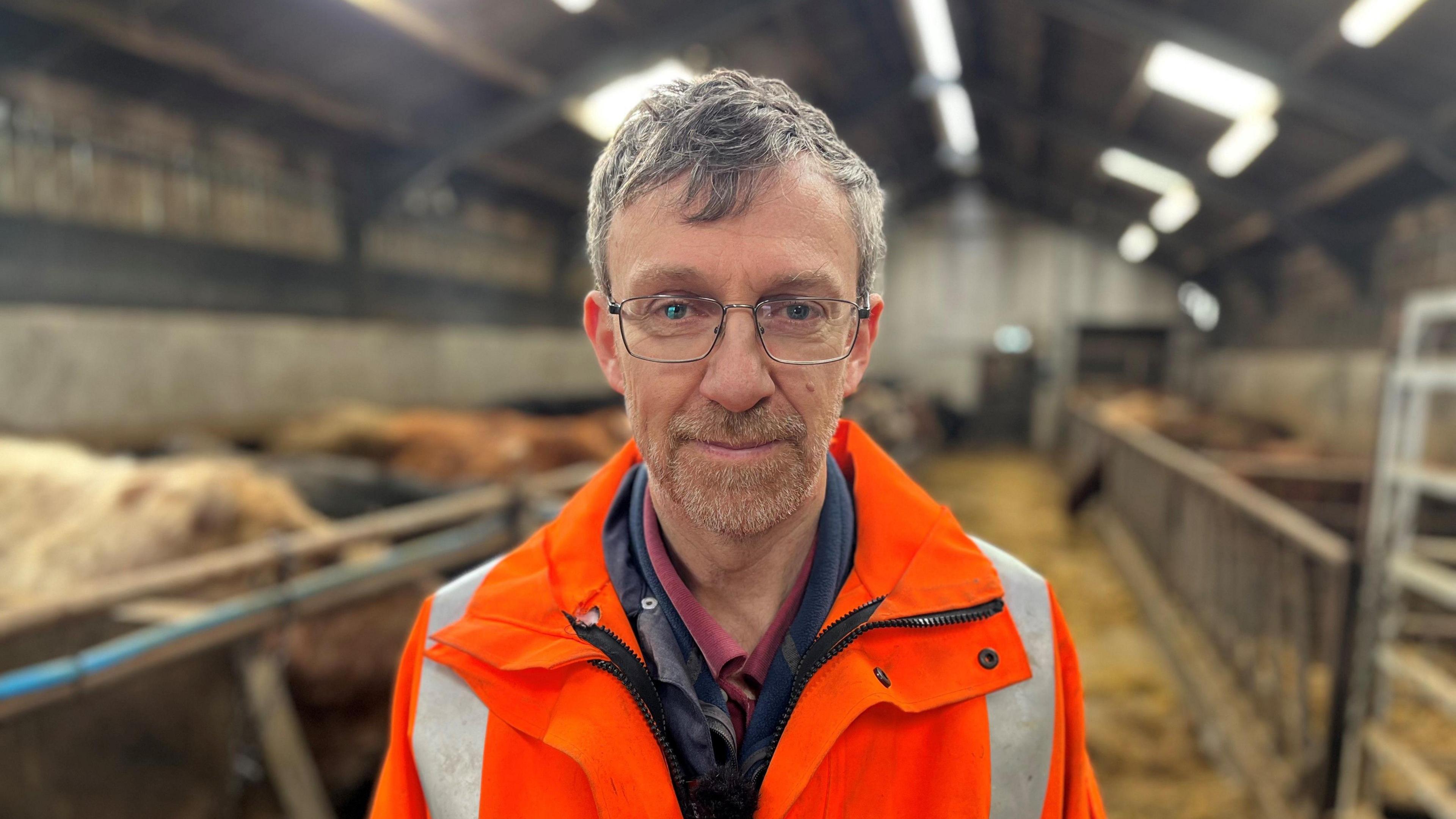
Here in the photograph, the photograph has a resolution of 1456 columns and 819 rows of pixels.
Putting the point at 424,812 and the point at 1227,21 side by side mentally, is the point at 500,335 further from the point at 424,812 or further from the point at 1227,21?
the point at 424,812

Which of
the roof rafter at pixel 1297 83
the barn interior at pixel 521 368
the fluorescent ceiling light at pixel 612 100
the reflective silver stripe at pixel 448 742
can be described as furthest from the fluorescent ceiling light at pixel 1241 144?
the reflective silver stripe at pixel 448 742

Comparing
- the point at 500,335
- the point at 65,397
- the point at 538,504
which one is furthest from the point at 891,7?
the point at 65,397

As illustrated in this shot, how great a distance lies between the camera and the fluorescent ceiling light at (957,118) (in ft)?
36.3

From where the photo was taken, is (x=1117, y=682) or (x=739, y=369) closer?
(x=739, y=369)

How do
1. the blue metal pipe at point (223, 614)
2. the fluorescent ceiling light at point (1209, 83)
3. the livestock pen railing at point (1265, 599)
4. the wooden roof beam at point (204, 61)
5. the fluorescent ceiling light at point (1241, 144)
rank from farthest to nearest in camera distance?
1. the fluorescent ceiling light at point (1241, 144)
2. the fluorescent ceiling light at point (1209, 83)
3. the wooden roof beam at point (204, 61)
4. the livestock pen railing at point (1265, 599)
5. the blue metal pipe at point (223, 614)

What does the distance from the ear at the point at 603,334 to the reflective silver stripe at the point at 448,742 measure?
46 centimetres

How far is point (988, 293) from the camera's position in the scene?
57.2 feet

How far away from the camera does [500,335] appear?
10211 millimetres

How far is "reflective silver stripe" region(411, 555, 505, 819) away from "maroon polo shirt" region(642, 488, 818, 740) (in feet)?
0.97

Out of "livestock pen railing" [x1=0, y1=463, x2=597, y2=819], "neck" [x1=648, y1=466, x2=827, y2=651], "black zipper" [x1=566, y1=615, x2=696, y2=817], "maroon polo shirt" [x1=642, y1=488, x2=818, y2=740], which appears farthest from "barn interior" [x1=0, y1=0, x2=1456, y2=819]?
"black zipper" [x1=566, y1=615, x2=696, y2=817]

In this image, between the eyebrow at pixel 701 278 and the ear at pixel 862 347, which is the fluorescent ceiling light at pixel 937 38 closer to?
the ear at pixel 862 347

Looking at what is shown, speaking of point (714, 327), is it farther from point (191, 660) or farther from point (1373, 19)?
point (1373, 19)

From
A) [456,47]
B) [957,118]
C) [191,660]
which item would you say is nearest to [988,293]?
[957,118]

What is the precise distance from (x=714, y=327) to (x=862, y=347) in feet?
0.92
